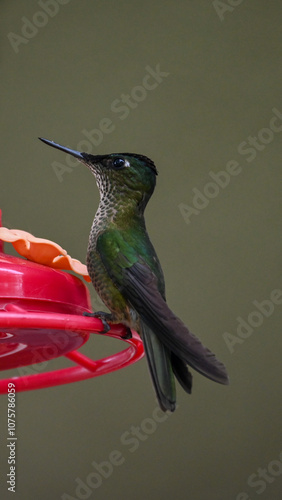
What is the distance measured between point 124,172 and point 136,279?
361 mm

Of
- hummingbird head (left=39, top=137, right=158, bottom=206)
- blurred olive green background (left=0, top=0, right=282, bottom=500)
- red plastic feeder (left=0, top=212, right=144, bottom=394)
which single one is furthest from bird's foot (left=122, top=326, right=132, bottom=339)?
blurred olive green background (left=0, top=0, right=282, bottom=500)

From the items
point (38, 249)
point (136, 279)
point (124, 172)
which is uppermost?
point (124, 172)

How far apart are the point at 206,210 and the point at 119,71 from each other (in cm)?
92

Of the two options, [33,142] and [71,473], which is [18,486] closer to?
[71,473]

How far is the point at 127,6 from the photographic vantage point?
3.43m

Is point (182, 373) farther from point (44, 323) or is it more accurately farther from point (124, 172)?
point (124, 172)

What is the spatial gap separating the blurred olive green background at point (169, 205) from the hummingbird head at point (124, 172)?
1612mm

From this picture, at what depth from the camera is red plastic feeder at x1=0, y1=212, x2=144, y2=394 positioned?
3.90 ft

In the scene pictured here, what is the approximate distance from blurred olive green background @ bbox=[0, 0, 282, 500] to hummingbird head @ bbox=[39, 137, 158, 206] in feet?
5.29

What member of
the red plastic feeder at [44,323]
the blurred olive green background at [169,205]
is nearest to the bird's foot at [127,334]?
the red plastic feeder at [44,323]

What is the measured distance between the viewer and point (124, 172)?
170cm

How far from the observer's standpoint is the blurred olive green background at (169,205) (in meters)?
3.25

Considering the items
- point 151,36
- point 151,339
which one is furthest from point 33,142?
point 151,339

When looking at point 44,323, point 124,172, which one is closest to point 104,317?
point 44,323
